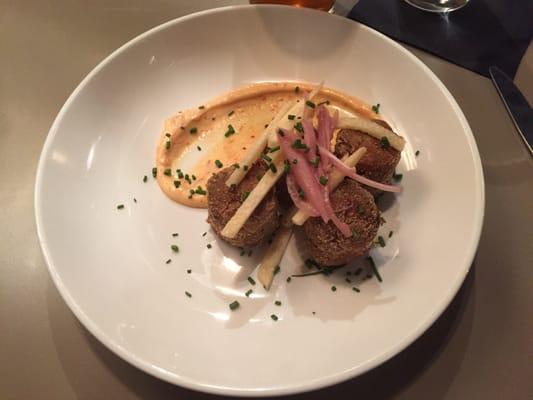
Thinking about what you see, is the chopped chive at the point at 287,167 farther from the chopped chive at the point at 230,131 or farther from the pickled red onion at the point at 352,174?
the chopped chive at the point at 230,131

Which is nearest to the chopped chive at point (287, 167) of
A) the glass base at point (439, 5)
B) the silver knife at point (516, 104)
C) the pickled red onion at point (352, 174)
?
the pickled red onion at point (352, 174)

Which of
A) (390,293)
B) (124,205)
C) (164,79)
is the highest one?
(164,79)

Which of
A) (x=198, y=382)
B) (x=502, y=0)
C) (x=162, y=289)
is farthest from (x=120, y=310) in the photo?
(x=502, y=0)

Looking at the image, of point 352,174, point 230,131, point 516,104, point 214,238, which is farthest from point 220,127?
point 516,104

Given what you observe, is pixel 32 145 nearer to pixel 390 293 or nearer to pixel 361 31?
pixel 361 31

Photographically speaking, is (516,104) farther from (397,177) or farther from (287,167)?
(287,167)

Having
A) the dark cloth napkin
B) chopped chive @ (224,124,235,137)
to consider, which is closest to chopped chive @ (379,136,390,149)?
chopped chive @ (224,124,235,137)

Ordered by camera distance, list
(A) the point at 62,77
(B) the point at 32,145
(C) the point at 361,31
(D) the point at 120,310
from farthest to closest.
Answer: (A) the point at 62,77 → (B) the point at 32,145 → (C) the point at 361,31 → (D) the point at 120,310
